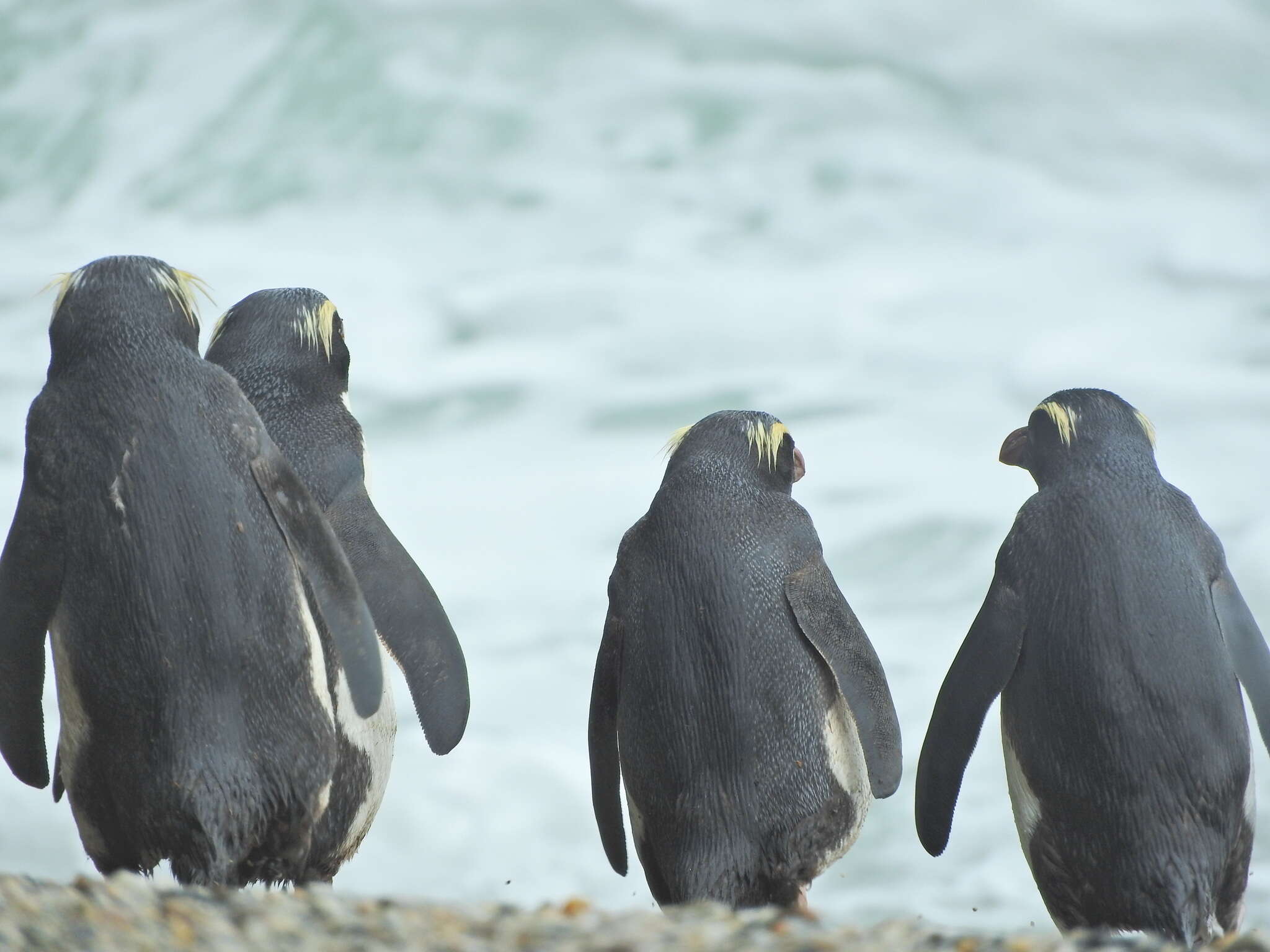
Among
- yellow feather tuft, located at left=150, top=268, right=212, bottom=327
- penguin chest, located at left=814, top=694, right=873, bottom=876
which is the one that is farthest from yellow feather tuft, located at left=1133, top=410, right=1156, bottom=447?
yellow feather tuft, located at left=150, top=268, right=212, bottom=327

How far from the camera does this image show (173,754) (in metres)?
3.07

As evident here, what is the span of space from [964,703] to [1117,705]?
451 mm

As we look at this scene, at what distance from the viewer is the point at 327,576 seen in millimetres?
3389

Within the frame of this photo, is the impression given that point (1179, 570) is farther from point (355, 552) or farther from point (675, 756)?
point (355, 552)

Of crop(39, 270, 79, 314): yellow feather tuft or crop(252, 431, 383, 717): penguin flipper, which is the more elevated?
crop(39, 270, 79, 314): yellow feather tuft

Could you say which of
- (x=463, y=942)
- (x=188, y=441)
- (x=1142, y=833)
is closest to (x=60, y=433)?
(x=188, y=441)

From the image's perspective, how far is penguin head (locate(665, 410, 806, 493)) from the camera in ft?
13.8

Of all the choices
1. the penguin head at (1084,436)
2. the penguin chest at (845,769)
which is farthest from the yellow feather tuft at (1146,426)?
the penguin chest at (845,769)

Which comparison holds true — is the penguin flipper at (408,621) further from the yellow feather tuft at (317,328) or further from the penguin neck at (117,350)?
the penguin neck at (117,350)

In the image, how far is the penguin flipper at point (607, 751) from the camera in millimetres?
4172

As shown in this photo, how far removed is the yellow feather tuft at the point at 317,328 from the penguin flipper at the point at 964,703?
189 centimetres

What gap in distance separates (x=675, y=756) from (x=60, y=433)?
1.63 metres

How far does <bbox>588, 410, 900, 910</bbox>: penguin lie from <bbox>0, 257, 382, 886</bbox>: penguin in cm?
81

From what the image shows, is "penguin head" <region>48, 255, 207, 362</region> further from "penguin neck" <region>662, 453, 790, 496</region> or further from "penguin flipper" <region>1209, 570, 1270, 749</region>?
"penguin flipper" <region>1209, 570, 1270, 749</region>
